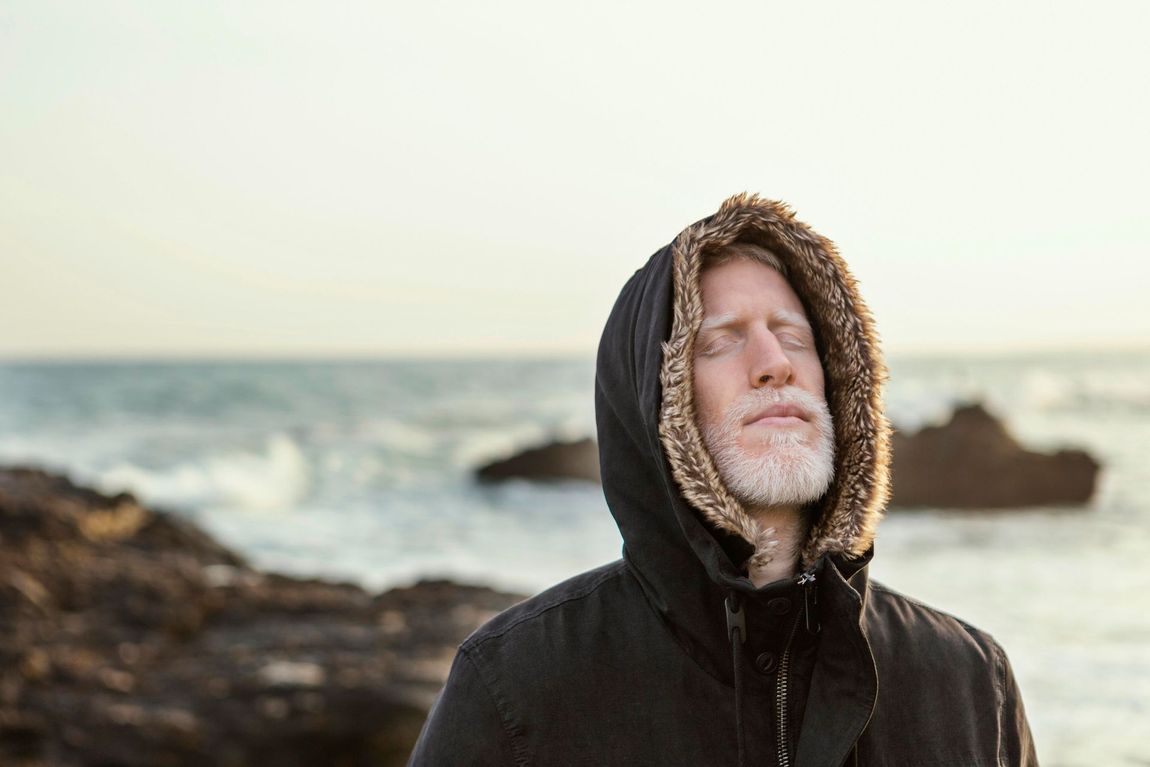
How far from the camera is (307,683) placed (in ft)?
20.4

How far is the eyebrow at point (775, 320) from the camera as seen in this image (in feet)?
7.14

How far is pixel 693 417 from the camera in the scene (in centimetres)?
206

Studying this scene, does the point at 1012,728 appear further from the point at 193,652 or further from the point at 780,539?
the point at 193,652

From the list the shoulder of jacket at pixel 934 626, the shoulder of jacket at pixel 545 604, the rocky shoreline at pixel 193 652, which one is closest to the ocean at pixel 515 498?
the shoulder of jacket at pixel 934 626

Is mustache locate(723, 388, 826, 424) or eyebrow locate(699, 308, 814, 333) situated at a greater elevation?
eyebrow locate(699, 308, 814, 333)

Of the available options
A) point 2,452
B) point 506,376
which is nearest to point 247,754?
point 2,452

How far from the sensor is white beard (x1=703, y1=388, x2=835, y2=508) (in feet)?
6.65

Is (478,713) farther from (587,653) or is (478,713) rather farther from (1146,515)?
(1146,515)

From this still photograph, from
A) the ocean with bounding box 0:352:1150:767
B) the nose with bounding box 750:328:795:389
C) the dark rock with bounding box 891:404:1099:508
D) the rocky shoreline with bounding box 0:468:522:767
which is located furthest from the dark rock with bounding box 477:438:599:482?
the nose with bounding box 750:328:795:389

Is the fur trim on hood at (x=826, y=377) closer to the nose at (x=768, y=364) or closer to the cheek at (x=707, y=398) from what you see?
the cheek at (x=707, y=398)

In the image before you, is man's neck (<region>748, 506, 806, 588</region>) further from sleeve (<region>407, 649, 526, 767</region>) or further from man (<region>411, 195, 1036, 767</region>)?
sleeve (<region>407, 649, 526, 767</region>)

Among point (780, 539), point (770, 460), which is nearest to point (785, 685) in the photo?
point (780, 539)

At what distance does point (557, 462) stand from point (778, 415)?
16275 millimetres

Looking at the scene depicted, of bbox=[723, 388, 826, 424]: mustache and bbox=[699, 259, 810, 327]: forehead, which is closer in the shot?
bbox=[723, 388, 826, 424]: mustache
